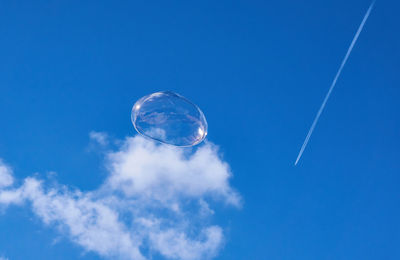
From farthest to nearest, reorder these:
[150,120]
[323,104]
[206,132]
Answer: [323,104] → [206,132] → [150,120]

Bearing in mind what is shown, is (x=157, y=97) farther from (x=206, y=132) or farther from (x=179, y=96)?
(x=206, y=132)

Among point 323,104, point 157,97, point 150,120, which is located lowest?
point 150,120

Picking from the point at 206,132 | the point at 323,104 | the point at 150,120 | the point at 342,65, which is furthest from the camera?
the point at 323,104

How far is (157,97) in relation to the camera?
11.5 meters

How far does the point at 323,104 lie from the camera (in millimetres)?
18031

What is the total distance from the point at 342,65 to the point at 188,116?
10430 mm

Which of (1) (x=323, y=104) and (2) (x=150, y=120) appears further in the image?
(1) (x=323, y=104)

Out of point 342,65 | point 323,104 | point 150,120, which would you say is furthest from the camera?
point 323,104

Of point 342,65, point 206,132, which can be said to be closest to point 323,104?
point 342,65

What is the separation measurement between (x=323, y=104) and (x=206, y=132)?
933 centimetres

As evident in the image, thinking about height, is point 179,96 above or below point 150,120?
above

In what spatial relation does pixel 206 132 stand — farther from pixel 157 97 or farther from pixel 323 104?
pixel 323 104

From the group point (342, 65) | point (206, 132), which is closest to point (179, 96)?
point (206, 132)

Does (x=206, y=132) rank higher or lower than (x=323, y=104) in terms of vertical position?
lower
